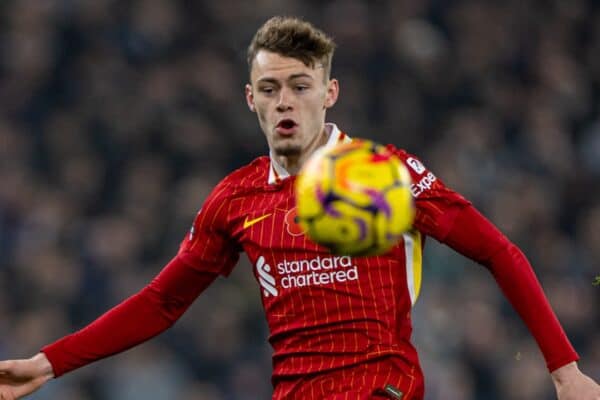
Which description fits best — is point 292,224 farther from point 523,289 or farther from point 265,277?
point 523,289

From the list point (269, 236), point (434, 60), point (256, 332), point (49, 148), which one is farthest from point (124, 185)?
point (269, 236)

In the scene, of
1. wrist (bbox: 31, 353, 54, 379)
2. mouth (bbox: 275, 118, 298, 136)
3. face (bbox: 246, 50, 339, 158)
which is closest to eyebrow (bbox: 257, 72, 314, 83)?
face (bbox: 246, 50, 339, 158)

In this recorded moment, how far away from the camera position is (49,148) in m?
10.4

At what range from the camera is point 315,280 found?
494cm

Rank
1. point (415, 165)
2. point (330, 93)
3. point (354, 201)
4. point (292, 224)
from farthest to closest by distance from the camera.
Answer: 1. point (330, 93)
2. point (292, 224)
3. point (415, 165)
4. point (354, 201)

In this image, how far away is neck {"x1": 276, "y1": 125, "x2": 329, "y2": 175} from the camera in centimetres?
514

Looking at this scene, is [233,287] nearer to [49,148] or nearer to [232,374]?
[232,374]

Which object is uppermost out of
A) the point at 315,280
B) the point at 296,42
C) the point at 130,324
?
the point at 296,42

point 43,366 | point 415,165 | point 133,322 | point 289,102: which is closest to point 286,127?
point 289,102

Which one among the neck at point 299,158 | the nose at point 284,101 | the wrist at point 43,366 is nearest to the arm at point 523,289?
the neck at point 299,158

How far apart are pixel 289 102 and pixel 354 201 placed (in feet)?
2.72

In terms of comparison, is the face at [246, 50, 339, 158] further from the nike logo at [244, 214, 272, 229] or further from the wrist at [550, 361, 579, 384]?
the wrist at [550, 361, 579, 384]

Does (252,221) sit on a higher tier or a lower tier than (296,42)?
lower

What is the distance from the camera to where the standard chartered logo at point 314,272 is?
4918 mm
